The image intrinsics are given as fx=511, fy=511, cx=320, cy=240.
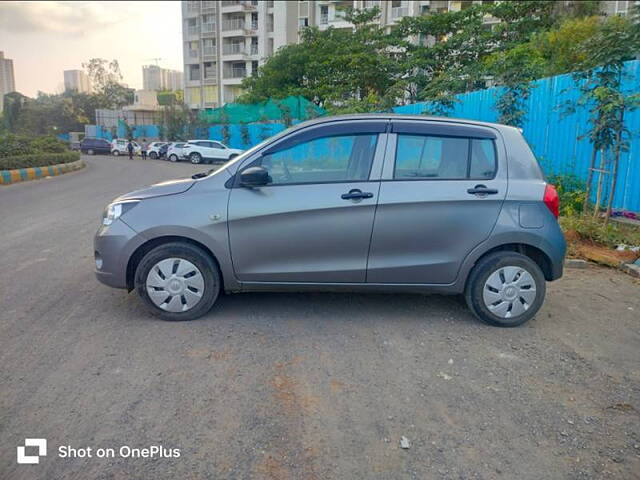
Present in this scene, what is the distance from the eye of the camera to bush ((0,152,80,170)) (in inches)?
709

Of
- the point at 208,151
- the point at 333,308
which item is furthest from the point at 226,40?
the point at 333,308

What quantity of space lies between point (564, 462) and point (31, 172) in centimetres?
2017

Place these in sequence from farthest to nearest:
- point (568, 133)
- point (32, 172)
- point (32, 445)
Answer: point (32, 172), point (568, 133), point (32, 445)

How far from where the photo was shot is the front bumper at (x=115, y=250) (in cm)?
444

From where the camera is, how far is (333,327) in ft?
14.7

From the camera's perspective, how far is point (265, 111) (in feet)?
99.7

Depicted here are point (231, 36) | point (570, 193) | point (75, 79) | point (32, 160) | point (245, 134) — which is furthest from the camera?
point (75, 79)

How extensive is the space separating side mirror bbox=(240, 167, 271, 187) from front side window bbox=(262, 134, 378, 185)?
0.48ft

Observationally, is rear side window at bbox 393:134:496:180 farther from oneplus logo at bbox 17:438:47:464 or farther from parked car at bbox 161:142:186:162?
parked car at bbox 161:142:186:162

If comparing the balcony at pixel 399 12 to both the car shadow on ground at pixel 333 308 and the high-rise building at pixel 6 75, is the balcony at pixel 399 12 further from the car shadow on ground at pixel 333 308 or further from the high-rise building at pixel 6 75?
the car shadow on ground at pixel 333 308

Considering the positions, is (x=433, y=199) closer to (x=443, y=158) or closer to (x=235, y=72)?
(x=443, y=158)

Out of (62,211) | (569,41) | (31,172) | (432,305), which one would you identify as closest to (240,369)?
(432,305)

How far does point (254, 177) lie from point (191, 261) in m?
0.92

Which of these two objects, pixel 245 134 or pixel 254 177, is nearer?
pixel 254 177
